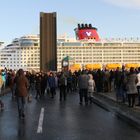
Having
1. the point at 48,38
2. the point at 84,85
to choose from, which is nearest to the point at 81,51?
the point at 48,38

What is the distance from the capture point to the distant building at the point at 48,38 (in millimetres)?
56731

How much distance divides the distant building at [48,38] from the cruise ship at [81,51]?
138 ft

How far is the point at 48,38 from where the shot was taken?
57.4 metres

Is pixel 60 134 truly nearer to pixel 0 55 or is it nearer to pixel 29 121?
pixel 29 121

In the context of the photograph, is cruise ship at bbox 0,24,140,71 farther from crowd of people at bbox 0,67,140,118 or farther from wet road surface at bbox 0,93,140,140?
wet road surface at bbox 0,93,140,140

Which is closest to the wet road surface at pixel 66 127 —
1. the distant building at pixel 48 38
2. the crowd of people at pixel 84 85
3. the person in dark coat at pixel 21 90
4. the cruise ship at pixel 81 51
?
the person in dark coat at pixel 21 90

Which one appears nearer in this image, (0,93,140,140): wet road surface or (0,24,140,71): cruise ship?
(0,93,140,140): wet road surface

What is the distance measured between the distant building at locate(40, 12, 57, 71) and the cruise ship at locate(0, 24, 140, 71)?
138ft

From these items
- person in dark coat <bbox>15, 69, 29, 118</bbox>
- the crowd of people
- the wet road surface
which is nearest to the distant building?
the crowd of people

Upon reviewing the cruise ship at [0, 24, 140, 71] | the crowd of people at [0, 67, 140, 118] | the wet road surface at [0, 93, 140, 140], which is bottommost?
the wet road surface at [0, 93, 140, 140]

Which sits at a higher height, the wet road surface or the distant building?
the distant building

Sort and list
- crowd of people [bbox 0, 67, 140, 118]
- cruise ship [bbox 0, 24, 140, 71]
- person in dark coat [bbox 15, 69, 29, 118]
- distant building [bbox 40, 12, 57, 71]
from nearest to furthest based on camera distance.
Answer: person in dark coat [bbox 15, 69, 29, 118]
crowd of people [bbox 0, 67, 140, 118]
distant building [bbox 40, 12, 57, 71]
cruise ship [bbox 0, 24, 140, 71]

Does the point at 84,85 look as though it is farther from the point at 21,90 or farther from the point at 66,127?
the point at 66,127

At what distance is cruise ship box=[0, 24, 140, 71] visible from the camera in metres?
102
